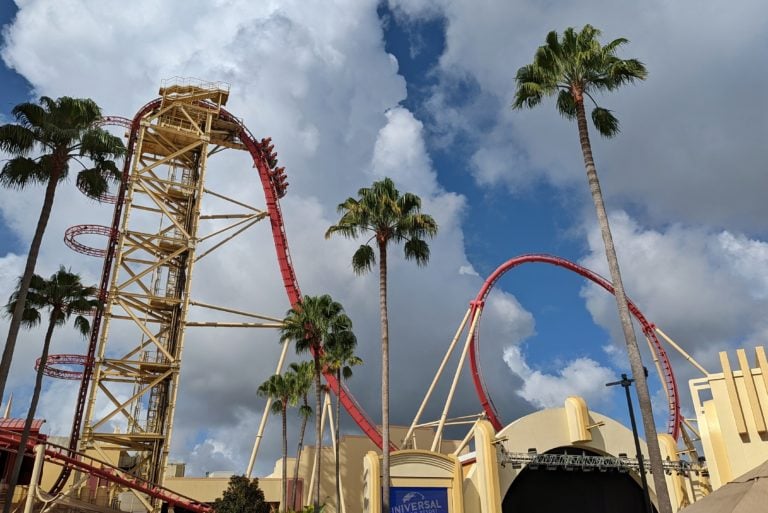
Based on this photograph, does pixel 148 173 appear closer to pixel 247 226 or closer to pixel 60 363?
pixel 247 226

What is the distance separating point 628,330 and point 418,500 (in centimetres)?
1503

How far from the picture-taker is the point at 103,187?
21.2 m

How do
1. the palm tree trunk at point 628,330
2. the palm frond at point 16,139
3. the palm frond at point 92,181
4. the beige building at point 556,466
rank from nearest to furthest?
the palm tree trunk at point 628,330, the palm frond at point 16,139, the palm frond at point 92,181, the beige building at point 556,466

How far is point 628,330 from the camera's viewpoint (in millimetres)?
18719

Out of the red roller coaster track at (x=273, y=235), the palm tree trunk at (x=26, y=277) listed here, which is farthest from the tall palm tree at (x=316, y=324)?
the palm tree trunk at (x=26, y=277)

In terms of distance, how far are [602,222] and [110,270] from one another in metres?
30.1

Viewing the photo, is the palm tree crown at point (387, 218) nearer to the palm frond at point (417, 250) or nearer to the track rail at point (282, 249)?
the palm frond at point (417, 250)

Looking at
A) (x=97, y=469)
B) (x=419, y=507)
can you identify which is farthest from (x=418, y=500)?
(x=97, y=469)

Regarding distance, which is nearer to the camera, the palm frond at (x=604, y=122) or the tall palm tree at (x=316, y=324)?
the palm frond at (x=604, y=122)

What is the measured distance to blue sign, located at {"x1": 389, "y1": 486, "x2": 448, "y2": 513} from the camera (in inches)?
1134

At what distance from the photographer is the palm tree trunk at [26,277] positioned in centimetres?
1725

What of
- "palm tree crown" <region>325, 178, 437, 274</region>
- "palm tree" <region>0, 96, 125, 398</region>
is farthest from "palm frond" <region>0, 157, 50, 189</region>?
"palm tree crown" <region>325, 178, 437, 274</region>

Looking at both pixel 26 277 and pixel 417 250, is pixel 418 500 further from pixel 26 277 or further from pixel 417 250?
pixel 26 277

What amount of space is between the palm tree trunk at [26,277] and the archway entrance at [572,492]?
2488 centimetres
